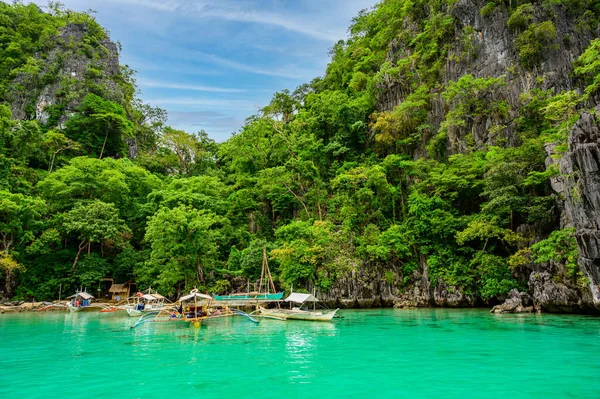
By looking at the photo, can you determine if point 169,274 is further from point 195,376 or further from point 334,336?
point 195,376

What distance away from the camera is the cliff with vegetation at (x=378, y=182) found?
20734mm

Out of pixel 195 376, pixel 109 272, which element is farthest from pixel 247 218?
pixel 195 376

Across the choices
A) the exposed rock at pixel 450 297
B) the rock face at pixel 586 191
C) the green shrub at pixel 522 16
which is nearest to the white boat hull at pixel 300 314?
the exposed rock at pixel 450 297

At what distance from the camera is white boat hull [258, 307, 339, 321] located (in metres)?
19.1

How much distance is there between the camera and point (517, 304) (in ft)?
65.5

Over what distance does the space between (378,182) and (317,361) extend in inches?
772

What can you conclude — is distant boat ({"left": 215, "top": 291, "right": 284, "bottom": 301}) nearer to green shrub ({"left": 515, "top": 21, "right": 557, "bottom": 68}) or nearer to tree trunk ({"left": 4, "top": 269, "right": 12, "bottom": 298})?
tree trunk ({"left": 4, "top": 269, "right": 12, "bottom": 298})

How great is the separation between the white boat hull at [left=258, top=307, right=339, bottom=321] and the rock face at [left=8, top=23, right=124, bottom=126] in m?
36.3

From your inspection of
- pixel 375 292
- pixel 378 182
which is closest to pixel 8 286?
pixel 375 292

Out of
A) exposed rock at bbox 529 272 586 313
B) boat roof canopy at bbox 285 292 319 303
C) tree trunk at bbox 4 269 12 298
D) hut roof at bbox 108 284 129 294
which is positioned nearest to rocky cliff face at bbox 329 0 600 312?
exposed rock at bbox 529 272 586 313

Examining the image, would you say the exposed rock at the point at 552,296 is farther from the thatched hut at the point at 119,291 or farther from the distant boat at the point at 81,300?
the thatched hut at the point at 119,291

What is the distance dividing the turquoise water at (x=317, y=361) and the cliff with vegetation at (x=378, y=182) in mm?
6133

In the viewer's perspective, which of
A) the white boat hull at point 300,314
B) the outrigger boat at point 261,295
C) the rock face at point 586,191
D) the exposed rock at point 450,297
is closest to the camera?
the rock face at point 586,191

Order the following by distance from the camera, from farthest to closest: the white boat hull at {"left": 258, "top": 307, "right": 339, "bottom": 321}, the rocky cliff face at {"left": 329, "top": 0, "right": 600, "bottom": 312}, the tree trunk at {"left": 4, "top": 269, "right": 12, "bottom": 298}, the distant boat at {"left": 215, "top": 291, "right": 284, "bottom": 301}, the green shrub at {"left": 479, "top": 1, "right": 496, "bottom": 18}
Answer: the tree trunk at {"left": 4, "top": 269, "right": 12, "bottom": 298} < the green shrub at {"left": 479, "top": 1, "right": 496, "bottom": 18} < the distant boat at {"left": 215, "top": 291, "right": 284, "bottom": 301} < the white boat hull at {"left": 258, "top": 307, "right": 339, "bottom": 321} < the rocky cliff face at {"left": 329, "top": 0, "right": 600, "bottom": 312}
